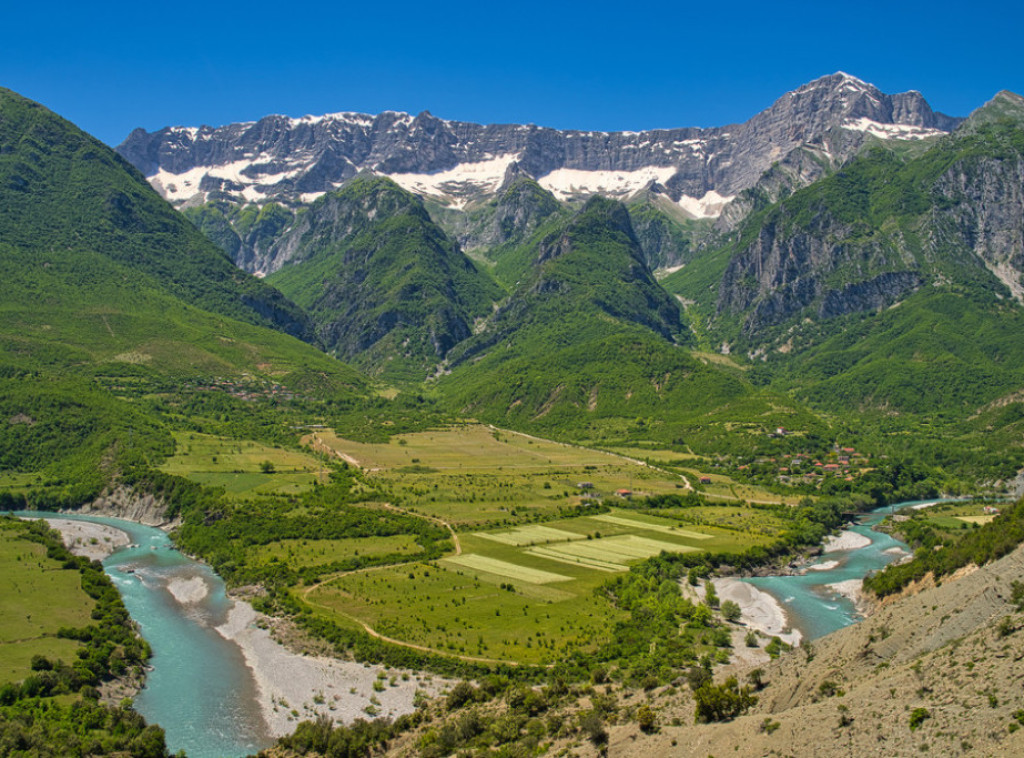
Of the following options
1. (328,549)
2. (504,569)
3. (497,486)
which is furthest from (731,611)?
(497,486)

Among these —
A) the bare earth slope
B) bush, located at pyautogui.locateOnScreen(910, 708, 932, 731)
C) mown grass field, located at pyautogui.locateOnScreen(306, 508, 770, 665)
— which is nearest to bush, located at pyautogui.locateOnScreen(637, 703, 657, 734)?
the bare earth slope

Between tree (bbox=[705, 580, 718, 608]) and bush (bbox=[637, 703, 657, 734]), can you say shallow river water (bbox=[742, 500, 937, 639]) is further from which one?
bush (bbox=[637, 703, 657, 734])

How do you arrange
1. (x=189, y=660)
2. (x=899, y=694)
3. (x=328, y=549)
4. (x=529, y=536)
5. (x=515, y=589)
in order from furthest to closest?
(x=529, y=536)
(x=328, y=549)
(x=515, y=589)
(x=189, y=660)
(x=899, y=694)

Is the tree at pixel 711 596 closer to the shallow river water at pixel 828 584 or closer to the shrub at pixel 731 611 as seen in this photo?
the shrub at pixel 731 611

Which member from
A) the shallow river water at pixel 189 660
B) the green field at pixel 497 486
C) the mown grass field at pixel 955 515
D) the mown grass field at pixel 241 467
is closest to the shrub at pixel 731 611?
the green field at pixel 497 486

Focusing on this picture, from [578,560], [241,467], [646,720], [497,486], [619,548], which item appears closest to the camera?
[646,720]

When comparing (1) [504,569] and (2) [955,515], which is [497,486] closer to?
(1) [504,569]
